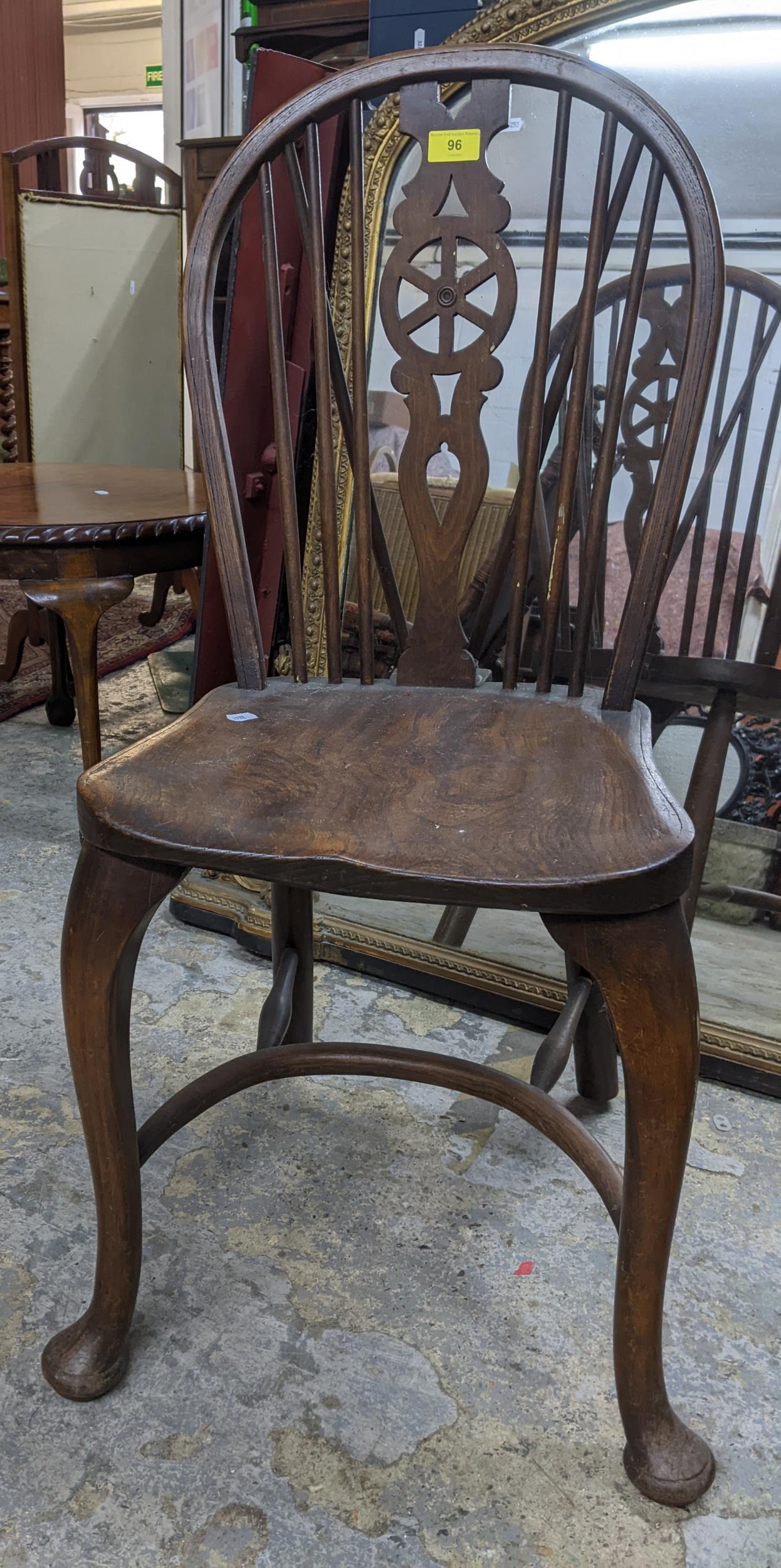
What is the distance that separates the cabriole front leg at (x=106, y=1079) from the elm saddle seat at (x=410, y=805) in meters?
0.04

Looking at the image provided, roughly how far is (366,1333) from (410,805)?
1.72 feet

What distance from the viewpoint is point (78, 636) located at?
1742 millimetres

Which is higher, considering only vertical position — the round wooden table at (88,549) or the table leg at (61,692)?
the round wooden table at (88,549)

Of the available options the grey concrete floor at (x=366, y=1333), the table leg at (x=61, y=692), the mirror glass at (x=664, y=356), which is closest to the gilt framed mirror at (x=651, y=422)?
the mirror glass at (x=664, y=356)

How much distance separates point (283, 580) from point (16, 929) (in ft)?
2.30

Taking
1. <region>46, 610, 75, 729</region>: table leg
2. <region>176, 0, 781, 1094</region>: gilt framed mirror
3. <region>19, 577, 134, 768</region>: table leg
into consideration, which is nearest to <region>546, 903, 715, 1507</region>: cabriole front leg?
<region>176, 0, 781, 1094</region>: gilt framed mirror

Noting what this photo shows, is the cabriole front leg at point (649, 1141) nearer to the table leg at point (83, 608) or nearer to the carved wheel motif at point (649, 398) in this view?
the carved wheel motif at point (649, 398)

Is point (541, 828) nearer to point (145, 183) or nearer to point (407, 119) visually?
point (407, 119)

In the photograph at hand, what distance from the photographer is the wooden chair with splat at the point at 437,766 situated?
738 mm

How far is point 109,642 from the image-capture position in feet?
11.3

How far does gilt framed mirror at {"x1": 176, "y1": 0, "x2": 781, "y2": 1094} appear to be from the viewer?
1261mm

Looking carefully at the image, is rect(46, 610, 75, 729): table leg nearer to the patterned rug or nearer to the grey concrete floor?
the patterned rug

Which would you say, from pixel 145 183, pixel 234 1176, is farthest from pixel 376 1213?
pixel 145 183

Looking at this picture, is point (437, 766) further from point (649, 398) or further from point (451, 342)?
point (649, 398)
